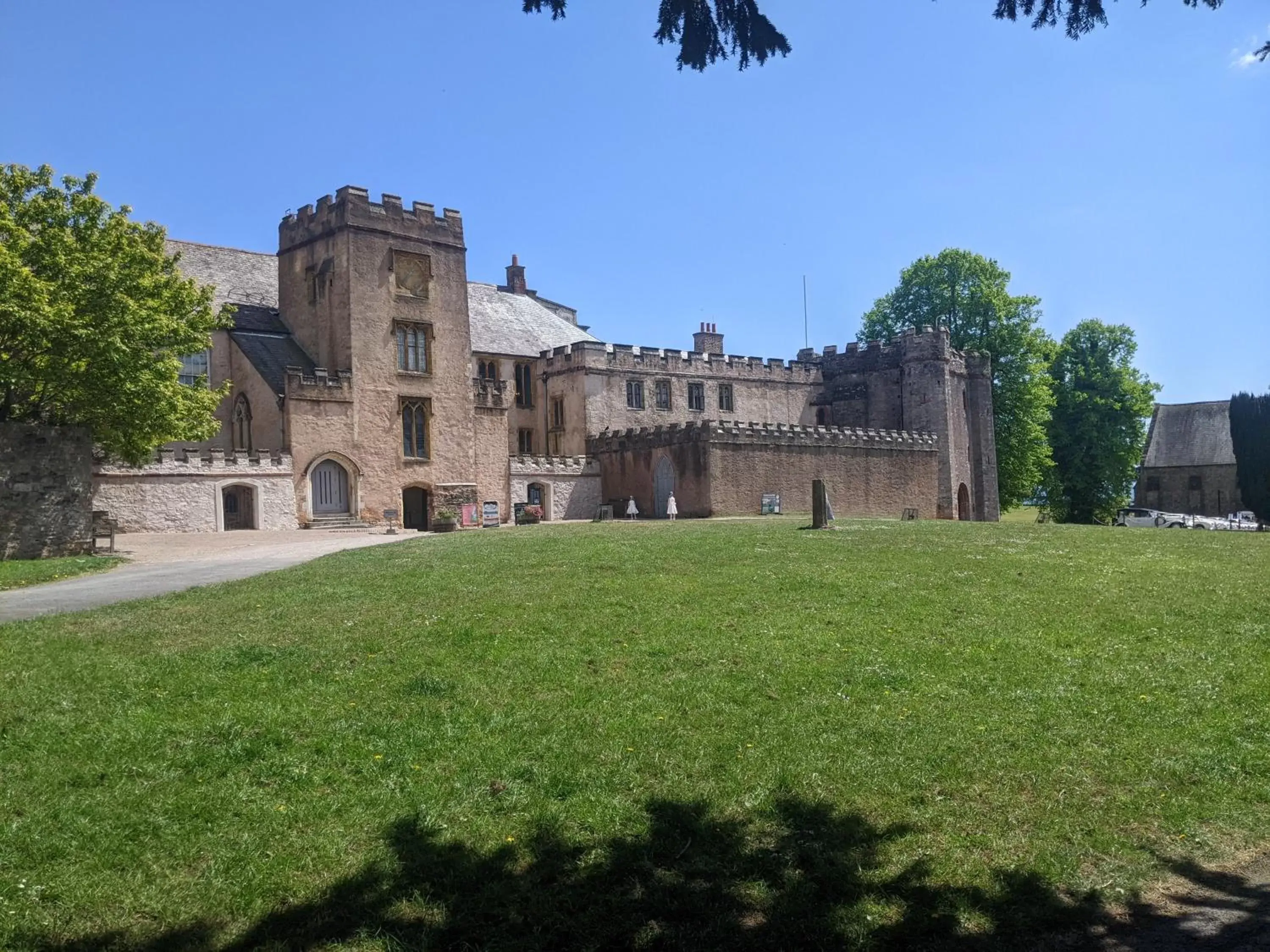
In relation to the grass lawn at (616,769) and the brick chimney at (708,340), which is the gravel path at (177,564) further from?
the brick chimney at (708,340)

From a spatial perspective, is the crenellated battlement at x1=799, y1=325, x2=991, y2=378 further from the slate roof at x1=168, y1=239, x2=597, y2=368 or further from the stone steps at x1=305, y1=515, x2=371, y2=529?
the stone steps at x1=305, y1=515, x2=371, y2=529

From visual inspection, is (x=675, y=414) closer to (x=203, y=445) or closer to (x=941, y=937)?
(x=203, y=445)

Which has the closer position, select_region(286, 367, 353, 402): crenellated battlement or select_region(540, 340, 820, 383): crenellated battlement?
select_region(286, 367, 353, 402): crenellated battlement

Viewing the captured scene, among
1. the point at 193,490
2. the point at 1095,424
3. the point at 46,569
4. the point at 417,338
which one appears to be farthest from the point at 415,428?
the point at 1095,424

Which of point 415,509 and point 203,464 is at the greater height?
point 203,464

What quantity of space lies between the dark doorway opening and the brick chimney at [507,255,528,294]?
21.7 m

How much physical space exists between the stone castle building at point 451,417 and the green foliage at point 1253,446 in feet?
61.3

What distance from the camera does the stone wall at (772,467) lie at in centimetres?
4203

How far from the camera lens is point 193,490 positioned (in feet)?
109

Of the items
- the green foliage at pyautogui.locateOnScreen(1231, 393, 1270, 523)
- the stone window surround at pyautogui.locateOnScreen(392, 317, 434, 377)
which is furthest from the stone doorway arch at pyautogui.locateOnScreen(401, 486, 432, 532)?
the green foliage at pyautogui.locateOnScreen(1231, 393, 1270, 523)

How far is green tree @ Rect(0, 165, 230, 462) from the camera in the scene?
2223 centimetres

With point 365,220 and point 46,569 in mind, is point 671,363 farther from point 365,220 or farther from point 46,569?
point 46,569

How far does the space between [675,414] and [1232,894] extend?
4640cm

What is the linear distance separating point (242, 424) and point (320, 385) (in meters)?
4.14
